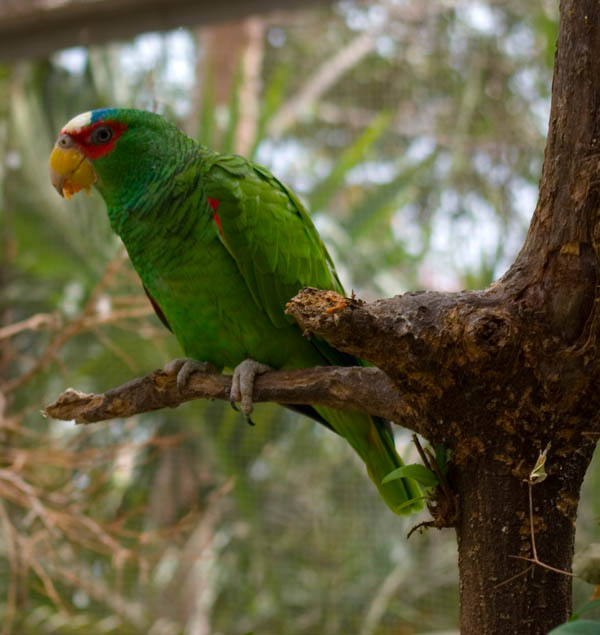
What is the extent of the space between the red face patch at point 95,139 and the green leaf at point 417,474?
0.82m

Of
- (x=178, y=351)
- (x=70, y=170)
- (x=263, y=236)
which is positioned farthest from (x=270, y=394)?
(x=178, y=351)

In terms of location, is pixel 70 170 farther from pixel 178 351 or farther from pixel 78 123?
pixel 178 351

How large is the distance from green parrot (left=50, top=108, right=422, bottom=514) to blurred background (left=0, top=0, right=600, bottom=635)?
0.54 metres

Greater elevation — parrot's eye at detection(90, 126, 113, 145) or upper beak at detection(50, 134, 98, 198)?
parrot's eye at detection(90, 126, 113, 145)

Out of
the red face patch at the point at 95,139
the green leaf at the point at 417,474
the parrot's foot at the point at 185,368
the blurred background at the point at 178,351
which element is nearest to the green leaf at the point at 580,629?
the green leaf at the point at 417,474

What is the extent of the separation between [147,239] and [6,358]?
29.7 inches

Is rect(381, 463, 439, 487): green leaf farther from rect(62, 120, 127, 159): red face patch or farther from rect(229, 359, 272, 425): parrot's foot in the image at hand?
rect(62, 120, 127, 159): red face patch

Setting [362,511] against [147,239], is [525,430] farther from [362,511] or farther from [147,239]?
[362,511]

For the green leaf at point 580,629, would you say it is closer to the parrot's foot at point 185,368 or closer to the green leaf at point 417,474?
the green leaf at point 417,474

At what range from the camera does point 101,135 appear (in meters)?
1.35

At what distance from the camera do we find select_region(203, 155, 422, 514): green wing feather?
125cm

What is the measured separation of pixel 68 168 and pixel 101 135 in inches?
3.3

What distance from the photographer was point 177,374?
1214mm

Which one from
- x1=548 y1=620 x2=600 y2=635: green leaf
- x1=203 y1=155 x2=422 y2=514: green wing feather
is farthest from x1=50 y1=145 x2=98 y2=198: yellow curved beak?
x1=548 y1=620 x2=600 y2=635: green leaf
